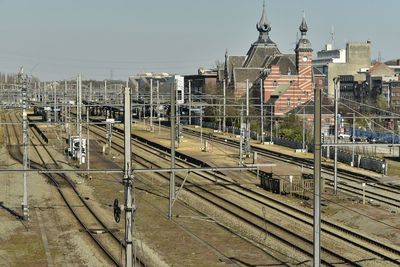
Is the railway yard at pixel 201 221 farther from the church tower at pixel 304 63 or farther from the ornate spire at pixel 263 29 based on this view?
the ornate spire at pixel 263 29

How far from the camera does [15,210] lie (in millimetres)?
23703

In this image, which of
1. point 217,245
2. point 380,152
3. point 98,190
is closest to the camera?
point 217,245

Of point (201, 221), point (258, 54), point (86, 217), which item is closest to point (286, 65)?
point (258, 54)

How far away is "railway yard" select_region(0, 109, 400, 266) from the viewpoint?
669 inches

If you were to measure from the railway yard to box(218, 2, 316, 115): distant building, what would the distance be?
3199 cm

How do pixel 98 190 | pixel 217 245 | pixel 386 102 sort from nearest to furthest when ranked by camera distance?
pixel 217 245, pixel 98 190, pixel 386 102

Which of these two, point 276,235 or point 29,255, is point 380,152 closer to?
point 276,235

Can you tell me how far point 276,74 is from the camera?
80000 millimetres

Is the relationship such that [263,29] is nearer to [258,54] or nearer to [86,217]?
[258,54]

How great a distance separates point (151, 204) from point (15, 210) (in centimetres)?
491

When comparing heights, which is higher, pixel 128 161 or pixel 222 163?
pixel 128 161

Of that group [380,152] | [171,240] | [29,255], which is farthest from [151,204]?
[380,152]

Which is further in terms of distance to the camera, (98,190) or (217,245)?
(98,190)

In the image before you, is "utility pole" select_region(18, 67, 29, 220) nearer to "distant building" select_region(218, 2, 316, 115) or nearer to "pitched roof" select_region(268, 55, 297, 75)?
"distant building" select_region(218, 2, 316, 115)
